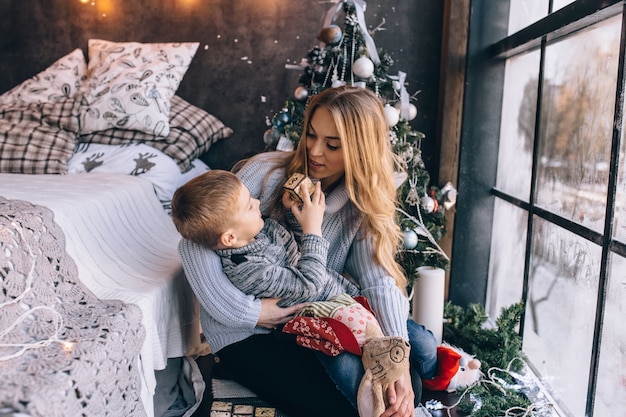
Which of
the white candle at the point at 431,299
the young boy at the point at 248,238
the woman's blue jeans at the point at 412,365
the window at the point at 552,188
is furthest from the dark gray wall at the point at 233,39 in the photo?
the young boy at the point at 248,238

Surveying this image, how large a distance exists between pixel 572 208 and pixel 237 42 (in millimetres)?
2002

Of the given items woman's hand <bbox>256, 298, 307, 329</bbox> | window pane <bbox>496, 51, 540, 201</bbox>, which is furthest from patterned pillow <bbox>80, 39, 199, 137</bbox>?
window pane <bbox>496, 51, 540, 201</bbox>

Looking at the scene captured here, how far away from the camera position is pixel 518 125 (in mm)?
2490

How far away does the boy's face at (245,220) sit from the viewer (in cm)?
160

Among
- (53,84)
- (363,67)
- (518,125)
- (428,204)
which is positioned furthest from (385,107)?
(53,84)

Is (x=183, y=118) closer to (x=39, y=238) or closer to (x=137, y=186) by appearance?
(x=137, y=186)

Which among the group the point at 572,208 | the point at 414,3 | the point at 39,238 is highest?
the point at 414,3

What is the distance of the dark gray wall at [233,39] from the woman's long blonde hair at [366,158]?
48.7 inches

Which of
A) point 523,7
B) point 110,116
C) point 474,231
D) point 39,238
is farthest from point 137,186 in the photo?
point 523,7

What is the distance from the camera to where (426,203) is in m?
2.42

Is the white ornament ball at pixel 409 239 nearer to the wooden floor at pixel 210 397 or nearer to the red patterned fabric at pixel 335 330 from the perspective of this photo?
the wooden floor at pixel 210 397

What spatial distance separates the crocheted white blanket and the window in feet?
4.33

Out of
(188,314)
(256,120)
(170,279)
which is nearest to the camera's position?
(170,279)

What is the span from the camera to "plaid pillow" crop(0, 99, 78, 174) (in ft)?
8.29
